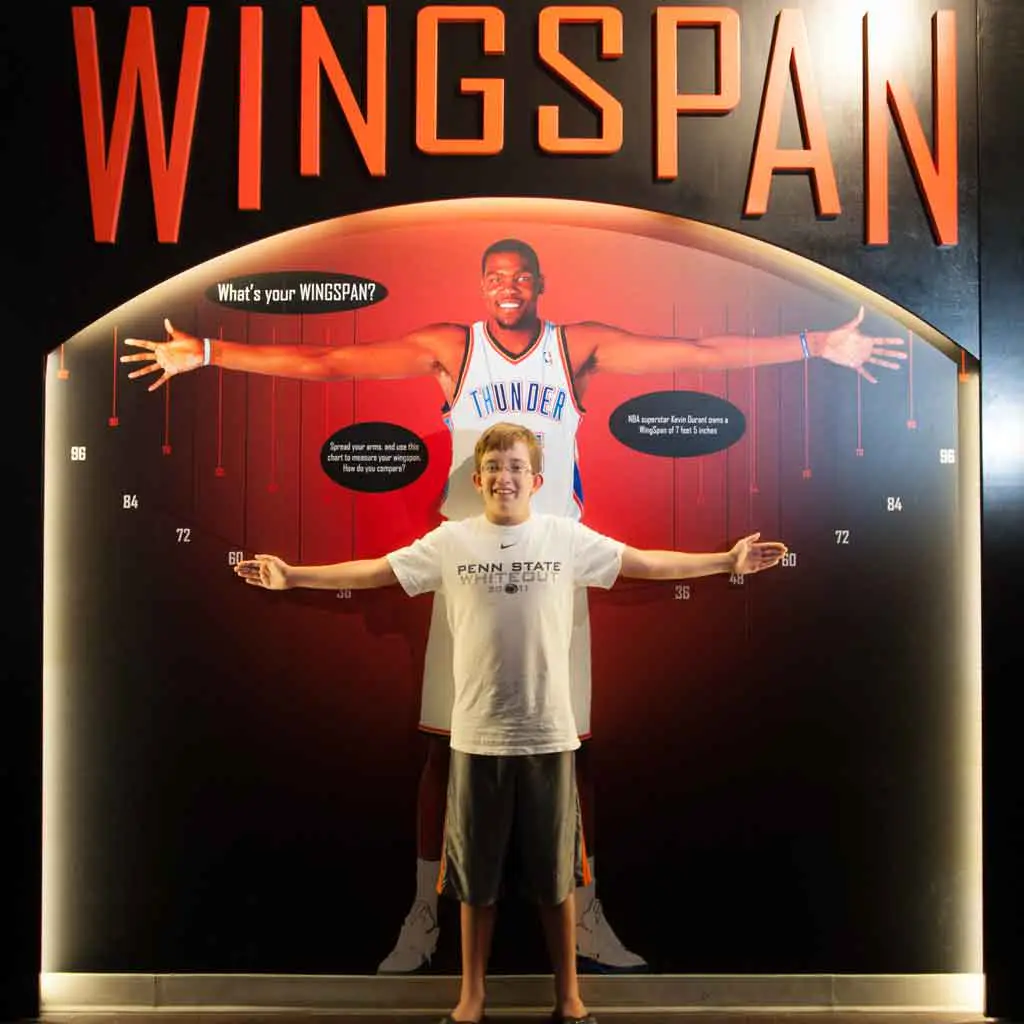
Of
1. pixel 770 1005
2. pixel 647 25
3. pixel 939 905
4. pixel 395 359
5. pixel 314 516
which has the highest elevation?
pixel 647 25

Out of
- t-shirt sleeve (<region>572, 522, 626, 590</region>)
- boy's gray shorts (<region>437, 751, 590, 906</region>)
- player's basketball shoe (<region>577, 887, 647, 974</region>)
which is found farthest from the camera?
player's basketball shoe (<region>577, 887, 647, 974</region>)

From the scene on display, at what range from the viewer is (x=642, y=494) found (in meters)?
3.57

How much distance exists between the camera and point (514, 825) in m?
3.31

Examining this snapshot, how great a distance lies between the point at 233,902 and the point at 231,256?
199 cm

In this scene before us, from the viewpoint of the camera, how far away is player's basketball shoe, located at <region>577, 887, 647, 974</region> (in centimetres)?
354

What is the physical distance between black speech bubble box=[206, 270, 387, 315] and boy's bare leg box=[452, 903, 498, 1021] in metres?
1.84

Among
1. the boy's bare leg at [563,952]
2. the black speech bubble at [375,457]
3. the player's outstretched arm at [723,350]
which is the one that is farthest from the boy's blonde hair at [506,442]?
the boy's bare leg at [563,952]

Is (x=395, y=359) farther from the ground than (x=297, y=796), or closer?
farther from the ground

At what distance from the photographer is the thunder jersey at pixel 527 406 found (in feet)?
11.7

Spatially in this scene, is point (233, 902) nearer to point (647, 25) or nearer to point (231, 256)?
point (231, 256)

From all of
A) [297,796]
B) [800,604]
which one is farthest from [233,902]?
[800,604]

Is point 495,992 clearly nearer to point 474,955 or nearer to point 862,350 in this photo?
point 474,955

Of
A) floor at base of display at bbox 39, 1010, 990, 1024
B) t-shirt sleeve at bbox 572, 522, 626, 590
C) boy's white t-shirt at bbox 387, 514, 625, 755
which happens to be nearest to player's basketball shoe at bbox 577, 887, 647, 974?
floor at base of display at bbox 39, 1010, 990, 1024

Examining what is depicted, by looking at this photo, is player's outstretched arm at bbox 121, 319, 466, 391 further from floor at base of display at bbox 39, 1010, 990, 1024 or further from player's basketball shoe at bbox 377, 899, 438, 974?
floor at base of display at bbox 39, 1010, 990, 1024
